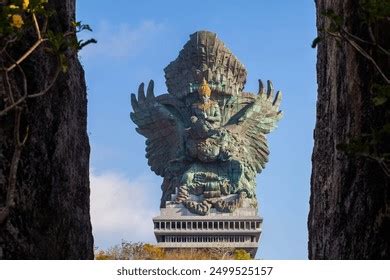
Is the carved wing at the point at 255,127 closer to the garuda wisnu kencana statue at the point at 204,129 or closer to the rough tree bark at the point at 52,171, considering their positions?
the garuda wisnu kencana statue at the point at 204,129

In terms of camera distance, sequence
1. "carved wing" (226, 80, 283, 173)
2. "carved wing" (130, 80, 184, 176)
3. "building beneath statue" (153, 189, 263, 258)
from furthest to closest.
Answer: "carved wing" (226, 80, 283, 173), "building beneath statue" (153, 189, 263, 258), "carved wing" (130, 80, 184, 176)

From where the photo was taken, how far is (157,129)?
308 ft

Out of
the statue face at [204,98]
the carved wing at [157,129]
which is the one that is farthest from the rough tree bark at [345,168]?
the statue face at [204,98]

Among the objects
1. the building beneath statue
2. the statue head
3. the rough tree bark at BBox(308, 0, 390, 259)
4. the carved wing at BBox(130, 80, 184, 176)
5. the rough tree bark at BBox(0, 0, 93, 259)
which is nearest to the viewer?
the rough tree bark at BBox(0, 0, 93, 259)

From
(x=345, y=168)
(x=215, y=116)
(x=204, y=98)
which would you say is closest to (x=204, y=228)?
(x=215, y=116)

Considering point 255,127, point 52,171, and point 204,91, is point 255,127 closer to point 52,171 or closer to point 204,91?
point 204,91

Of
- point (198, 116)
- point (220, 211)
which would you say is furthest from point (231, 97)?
point (220, 211)

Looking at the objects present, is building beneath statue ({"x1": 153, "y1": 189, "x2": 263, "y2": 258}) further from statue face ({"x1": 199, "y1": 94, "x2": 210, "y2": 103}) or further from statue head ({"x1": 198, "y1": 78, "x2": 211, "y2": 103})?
statue head ({"x1": 198, "y1": 78, "x2": 211, "y2": 103})

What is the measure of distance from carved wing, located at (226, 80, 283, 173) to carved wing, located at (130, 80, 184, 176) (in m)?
5.62

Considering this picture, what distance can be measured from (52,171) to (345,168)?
546cm

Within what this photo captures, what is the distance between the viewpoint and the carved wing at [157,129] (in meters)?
93.1

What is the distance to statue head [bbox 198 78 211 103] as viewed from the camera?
9388 centimetres

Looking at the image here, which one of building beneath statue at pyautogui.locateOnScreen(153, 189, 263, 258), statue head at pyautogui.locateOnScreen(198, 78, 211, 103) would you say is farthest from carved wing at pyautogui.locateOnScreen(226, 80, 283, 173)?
building beneath statue at pyautogui.locateOnScreen(153, 189, 263, 258)
